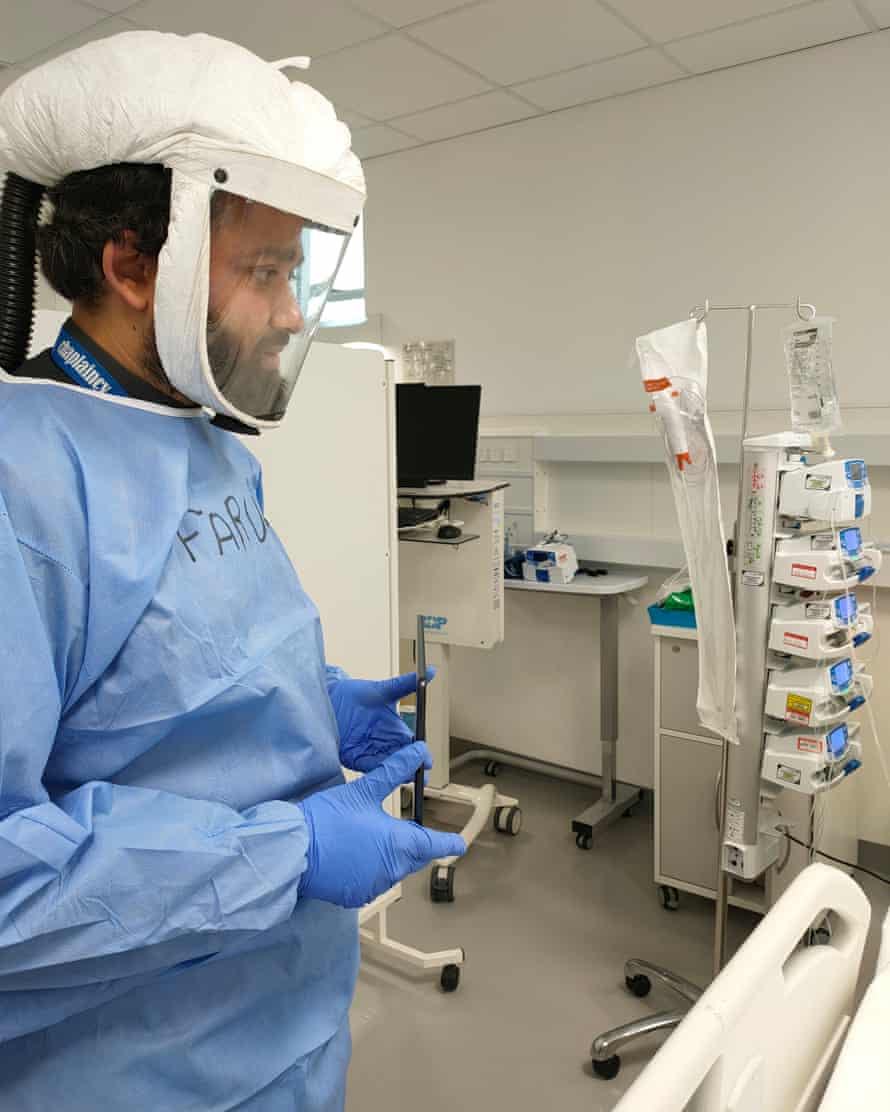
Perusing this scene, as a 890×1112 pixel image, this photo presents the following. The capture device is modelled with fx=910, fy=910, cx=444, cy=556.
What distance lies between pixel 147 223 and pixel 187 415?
211 mm

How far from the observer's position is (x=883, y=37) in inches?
112

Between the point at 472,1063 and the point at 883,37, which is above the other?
the point at 883,37

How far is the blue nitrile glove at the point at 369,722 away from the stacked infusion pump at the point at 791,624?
42.0 inches

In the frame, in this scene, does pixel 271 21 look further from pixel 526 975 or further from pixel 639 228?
pixel 526 975

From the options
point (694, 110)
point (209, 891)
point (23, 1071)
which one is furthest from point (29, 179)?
point (694, 110)

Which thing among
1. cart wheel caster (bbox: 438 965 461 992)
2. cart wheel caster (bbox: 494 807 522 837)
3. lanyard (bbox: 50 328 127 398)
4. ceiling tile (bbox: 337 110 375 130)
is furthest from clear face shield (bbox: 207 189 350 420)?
ceiling tile (bbox: 337 110 375 130)

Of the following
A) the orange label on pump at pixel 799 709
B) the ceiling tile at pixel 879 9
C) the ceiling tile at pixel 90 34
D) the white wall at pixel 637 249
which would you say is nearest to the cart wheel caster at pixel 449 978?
the orange label on pump at pixel 799 709

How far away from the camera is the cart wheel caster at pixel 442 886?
301 centimetres

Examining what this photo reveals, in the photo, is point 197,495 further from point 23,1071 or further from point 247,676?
point 23,1071

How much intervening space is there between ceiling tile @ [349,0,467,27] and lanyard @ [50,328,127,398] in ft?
7.03

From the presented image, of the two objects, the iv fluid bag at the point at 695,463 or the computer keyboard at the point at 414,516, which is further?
the computer keyboard at the point at 414,516

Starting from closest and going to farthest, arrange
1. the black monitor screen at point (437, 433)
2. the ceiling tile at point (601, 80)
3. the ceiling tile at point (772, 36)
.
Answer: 1. the ceiling tile at point (772, 36)
2. the ceiling tile at point (601, 80)
3. the black monitor screen at point (437, 433)

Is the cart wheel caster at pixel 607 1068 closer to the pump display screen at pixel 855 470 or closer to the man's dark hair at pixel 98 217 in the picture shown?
the pump display screen at pixel 855 470

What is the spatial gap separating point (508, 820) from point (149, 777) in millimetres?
2728
